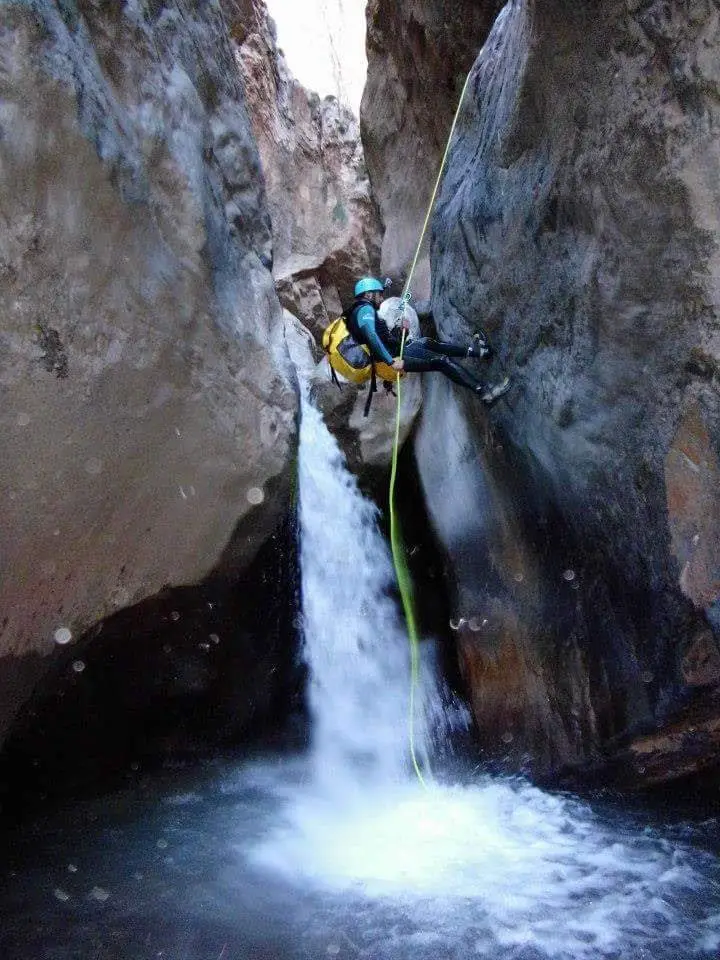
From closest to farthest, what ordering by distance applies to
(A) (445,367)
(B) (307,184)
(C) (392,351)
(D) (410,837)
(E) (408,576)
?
(D) (410,837)
(A) (445,367)
(C) (392,351)
(E) (408,576)
(B) (307,184)

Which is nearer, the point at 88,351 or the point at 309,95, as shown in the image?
the point at 88,351

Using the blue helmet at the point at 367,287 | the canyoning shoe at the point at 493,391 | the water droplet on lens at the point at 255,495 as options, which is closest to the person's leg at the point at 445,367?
the canyoning shoe at the point at 493,391

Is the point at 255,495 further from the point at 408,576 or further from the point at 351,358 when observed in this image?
the point at 408,576

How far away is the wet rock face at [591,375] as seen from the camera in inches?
125

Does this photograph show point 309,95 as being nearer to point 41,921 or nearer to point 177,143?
point 177,143

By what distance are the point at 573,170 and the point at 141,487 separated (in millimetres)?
3068

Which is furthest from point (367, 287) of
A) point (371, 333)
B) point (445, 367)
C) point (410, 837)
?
point (410, 837)

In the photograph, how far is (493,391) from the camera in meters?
5.10

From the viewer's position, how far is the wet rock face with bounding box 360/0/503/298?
7.00 metres

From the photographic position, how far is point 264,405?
5246 millimetres

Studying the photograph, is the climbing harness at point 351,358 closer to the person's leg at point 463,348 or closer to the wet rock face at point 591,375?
the person's leg at point 463,348

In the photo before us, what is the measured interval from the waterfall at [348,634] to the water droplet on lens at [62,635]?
2126 mm

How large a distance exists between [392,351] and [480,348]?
39.0 inches

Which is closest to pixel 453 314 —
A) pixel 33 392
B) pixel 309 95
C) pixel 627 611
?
pixel 627 611
